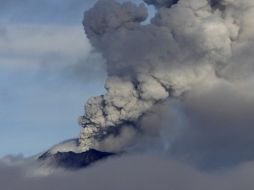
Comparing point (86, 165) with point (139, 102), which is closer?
point (139, 102)

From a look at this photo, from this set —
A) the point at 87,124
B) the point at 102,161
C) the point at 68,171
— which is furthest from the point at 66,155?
the point at 87,124

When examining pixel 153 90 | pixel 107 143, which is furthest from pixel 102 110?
pixel 107 143

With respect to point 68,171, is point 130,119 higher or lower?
lower

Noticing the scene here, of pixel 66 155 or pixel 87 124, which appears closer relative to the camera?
pixel 87 124

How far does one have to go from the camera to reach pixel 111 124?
244ft

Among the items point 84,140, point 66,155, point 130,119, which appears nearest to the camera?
point 130,119

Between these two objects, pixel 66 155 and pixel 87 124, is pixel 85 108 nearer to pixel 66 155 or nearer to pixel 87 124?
pixel 87 124

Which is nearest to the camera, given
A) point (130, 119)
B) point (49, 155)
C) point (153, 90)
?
point (153, 90)

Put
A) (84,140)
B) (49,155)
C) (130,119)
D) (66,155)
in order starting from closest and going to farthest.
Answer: (130,119), (84,140), (66,155), (49,155)

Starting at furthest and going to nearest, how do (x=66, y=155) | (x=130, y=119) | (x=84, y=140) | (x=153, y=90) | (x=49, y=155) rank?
(x=49, y=155)
(x=66, y=155)
(x=84, y=140)
(x=130, y=119)
(x=153, y=90)

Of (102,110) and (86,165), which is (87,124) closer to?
(102,110)

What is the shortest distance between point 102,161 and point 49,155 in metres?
10.8

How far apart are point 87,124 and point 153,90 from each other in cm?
899

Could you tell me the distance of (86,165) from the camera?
450 feet
